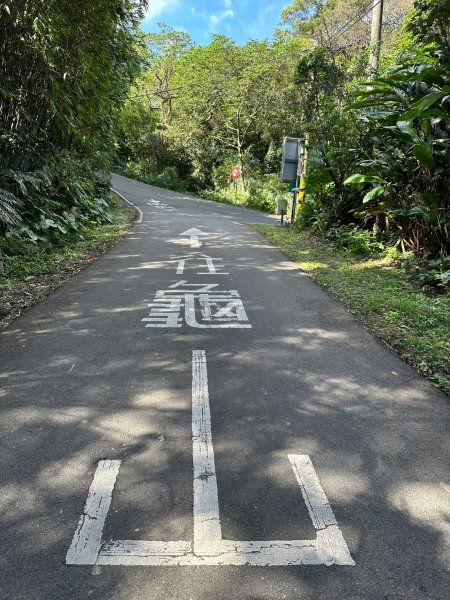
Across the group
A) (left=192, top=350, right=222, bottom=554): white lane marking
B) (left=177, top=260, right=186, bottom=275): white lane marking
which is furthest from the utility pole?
(left=192, top=350, right=222, bottom=554): white lane marking

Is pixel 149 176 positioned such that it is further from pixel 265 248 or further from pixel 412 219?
pixel 412 219

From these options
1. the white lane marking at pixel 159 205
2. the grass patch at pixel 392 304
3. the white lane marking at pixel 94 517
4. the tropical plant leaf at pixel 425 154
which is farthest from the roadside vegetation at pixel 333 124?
the white lane marking at pixel 94 517

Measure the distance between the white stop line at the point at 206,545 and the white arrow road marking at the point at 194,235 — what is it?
8403mm

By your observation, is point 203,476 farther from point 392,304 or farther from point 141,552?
point 392,304

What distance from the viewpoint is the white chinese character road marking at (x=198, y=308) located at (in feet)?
16.5

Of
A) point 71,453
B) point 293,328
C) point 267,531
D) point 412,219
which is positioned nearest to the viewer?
point 267,531

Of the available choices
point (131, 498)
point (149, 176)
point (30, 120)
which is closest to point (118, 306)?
point (131, 498)

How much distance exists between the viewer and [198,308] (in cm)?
557

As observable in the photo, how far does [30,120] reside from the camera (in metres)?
8.46

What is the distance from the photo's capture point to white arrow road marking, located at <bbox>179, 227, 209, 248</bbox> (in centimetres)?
1070

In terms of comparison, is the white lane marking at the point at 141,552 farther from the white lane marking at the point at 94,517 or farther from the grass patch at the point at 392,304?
the grass patch at the point at 392,304

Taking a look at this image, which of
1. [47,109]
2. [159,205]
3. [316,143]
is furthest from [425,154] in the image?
[159,205]

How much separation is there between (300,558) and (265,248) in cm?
896

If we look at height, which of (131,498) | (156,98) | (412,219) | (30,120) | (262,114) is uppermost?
(156,98)
